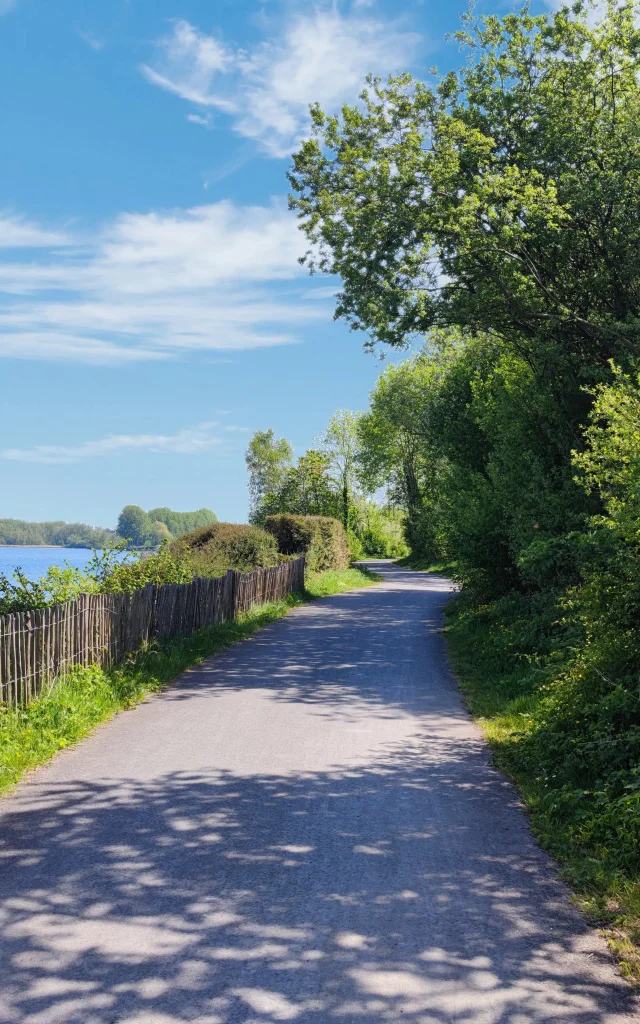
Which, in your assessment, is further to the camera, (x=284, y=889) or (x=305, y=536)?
(x=305, y=536)

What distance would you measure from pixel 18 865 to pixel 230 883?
149 centimetres

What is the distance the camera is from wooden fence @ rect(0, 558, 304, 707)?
9367 mm

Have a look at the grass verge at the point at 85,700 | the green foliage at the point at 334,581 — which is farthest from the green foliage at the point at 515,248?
the green foliage at the point at 334,581

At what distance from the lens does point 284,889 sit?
4977 mm

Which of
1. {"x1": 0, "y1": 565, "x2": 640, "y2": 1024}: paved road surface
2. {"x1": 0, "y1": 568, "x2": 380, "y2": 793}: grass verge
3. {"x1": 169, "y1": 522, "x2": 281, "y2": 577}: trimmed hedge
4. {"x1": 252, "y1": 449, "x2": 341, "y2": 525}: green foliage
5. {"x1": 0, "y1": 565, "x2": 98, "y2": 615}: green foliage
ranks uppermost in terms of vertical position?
{"x1": 252, "y1": 449, "x2": 341, "y2": 525}: green foliage

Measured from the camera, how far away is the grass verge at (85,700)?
806 centimetres

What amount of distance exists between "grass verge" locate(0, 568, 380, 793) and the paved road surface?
26 centimetres

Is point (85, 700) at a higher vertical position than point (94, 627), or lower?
lower

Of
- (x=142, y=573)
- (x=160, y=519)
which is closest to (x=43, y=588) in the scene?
(x=142, y=573)

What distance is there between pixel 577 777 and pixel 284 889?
3206 millimetres

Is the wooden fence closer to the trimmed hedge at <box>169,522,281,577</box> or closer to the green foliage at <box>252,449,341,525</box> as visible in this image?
the trimmed hedge at <box>169,522,281,577</box>

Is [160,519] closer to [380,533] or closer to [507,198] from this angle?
[380,533]

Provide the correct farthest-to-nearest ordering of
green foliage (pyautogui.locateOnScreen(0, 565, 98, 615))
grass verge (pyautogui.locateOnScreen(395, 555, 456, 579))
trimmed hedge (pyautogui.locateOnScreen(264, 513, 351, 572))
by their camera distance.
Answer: grass verge (pyautogui.locateOnScreen(395, 555, 456, 579)) < trimmed hedge (pyautogui.locateOnScreen(264, 513, 351, 572)) < green foliage (pyautogui.locateOnScreen(0, 565, 98, 615))

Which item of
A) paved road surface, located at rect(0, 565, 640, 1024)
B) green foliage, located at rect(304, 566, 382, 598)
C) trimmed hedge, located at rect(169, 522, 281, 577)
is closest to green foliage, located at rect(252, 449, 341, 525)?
green foliage, located at rect(304, 566, 382, 598)
